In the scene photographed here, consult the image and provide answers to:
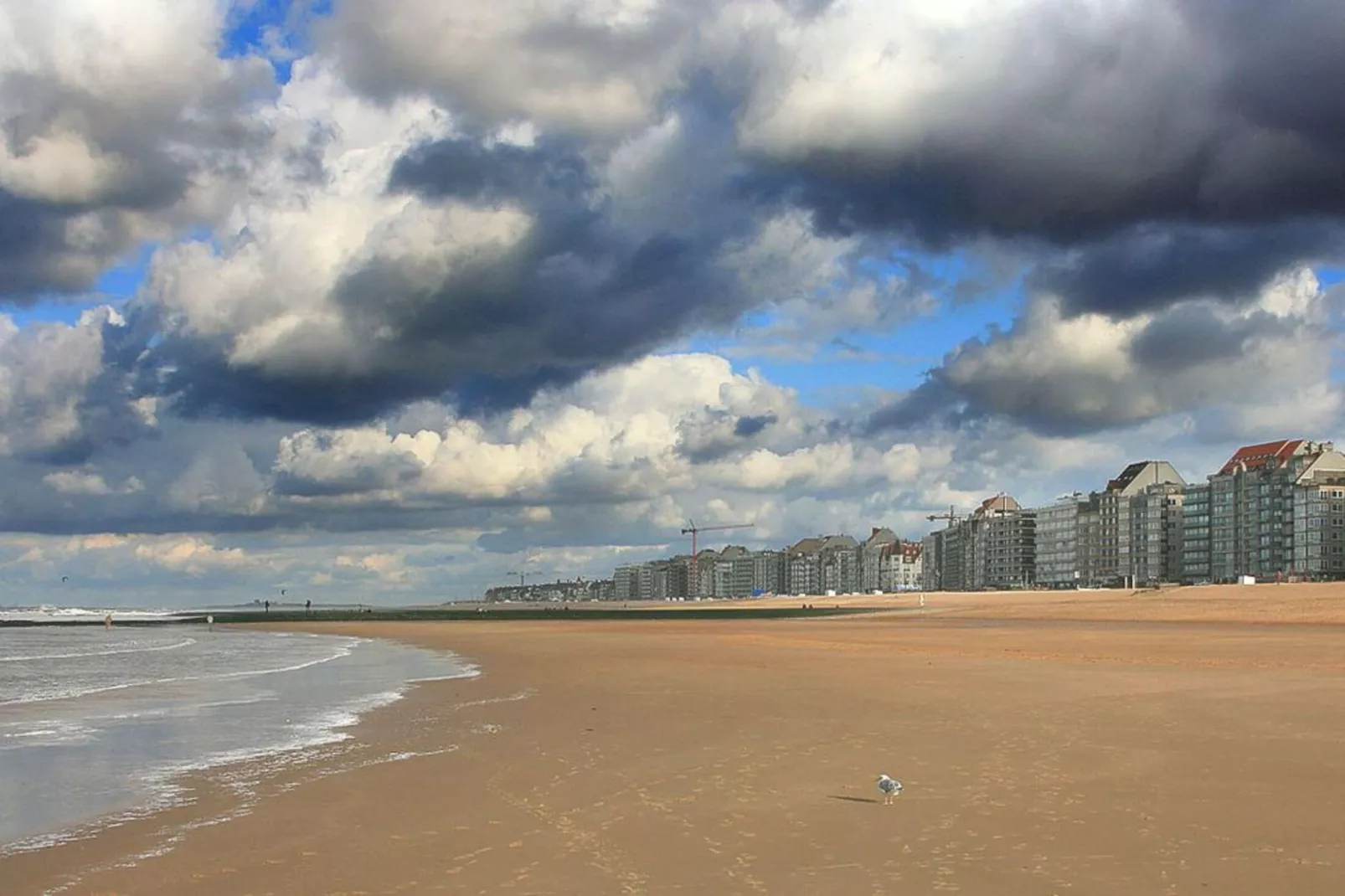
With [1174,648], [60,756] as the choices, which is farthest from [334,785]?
[1174,648]

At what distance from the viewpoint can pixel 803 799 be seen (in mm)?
11812

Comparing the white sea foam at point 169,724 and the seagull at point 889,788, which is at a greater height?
the seagull at point 889,788

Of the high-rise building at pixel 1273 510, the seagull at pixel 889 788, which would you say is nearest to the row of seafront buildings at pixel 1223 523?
the high-rise building at pixel 1273 510

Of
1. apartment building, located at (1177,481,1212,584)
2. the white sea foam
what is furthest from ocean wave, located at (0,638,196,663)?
apartment building, located at (1177,481,1212,584)

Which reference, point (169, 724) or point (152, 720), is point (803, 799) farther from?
point (152, 720)

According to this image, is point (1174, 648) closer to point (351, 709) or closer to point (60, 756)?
point (351, 709)

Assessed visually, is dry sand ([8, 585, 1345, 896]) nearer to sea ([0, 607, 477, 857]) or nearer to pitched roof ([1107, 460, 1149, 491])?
sea ([0, 607, 477, 857])

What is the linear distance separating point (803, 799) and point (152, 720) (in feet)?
45.9

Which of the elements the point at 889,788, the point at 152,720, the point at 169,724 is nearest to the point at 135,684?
the point at 152,720

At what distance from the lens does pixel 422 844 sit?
10.1 metres

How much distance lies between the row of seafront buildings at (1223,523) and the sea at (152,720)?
135m

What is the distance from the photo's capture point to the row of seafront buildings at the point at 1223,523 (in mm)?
145125

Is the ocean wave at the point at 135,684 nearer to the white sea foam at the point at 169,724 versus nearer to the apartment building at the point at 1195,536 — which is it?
the white sea foam at the point at 169,724

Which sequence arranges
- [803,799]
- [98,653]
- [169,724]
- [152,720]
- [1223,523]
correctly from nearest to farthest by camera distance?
[803,799] → [169,724] → [152,720] → [98,653] → [1223,523]
